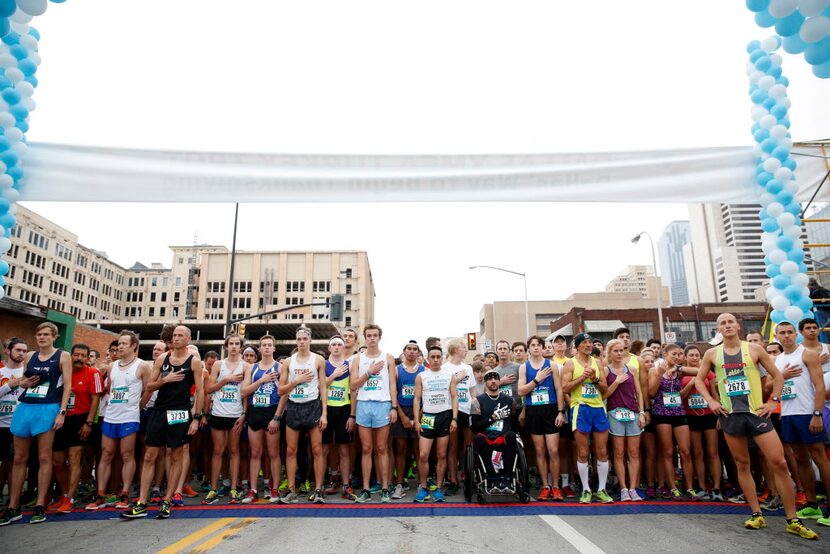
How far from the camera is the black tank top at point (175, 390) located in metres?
5.88

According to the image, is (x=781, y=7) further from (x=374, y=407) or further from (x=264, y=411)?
(x=264, y=411)

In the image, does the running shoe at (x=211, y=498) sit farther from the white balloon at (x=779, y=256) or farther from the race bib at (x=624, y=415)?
the white balloon at (x=779, y=256)

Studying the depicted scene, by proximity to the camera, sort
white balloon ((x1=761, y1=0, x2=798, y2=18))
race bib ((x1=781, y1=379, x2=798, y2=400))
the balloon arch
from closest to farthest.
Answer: white balloon ((x1=761, y1=0, x2=798, y2=18))
the balloon arch
race bib ((x1=781, y1=379, x2=798, y2=400))

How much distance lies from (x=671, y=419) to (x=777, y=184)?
3.29 metres

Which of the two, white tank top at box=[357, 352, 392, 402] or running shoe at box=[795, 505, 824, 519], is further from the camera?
white tank top at box=[357, 352, 392, 402]

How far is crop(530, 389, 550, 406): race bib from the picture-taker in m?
6.71

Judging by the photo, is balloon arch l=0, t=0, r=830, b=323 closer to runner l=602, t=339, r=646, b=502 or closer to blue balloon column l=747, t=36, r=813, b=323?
blue balloon column l=747, t=36, r=813, b=323

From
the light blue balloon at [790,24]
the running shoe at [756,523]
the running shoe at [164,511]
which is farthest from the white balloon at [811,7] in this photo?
the running shoe at [164,511]

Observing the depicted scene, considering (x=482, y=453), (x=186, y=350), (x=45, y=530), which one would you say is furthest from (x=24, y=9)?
(x=482, y=453)

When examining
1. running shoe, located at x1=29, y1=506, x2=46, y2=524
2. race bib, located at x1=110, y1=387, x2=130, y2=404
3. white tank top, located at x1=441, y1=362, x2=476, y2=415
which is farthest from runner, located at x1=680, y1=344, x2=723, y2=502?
running shoe, located at x1=29, y1=506, x2=46, y2=524

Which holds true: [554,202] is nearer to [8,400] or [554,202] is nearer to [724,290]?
[8,400]

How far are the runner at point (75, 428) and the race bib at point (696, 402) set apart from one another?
791cm

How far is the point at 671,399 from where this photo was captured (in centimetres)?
658

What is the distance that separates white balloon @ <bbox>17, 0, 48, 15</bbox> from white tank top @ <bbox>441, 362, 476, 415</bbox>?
6137 millimetres
